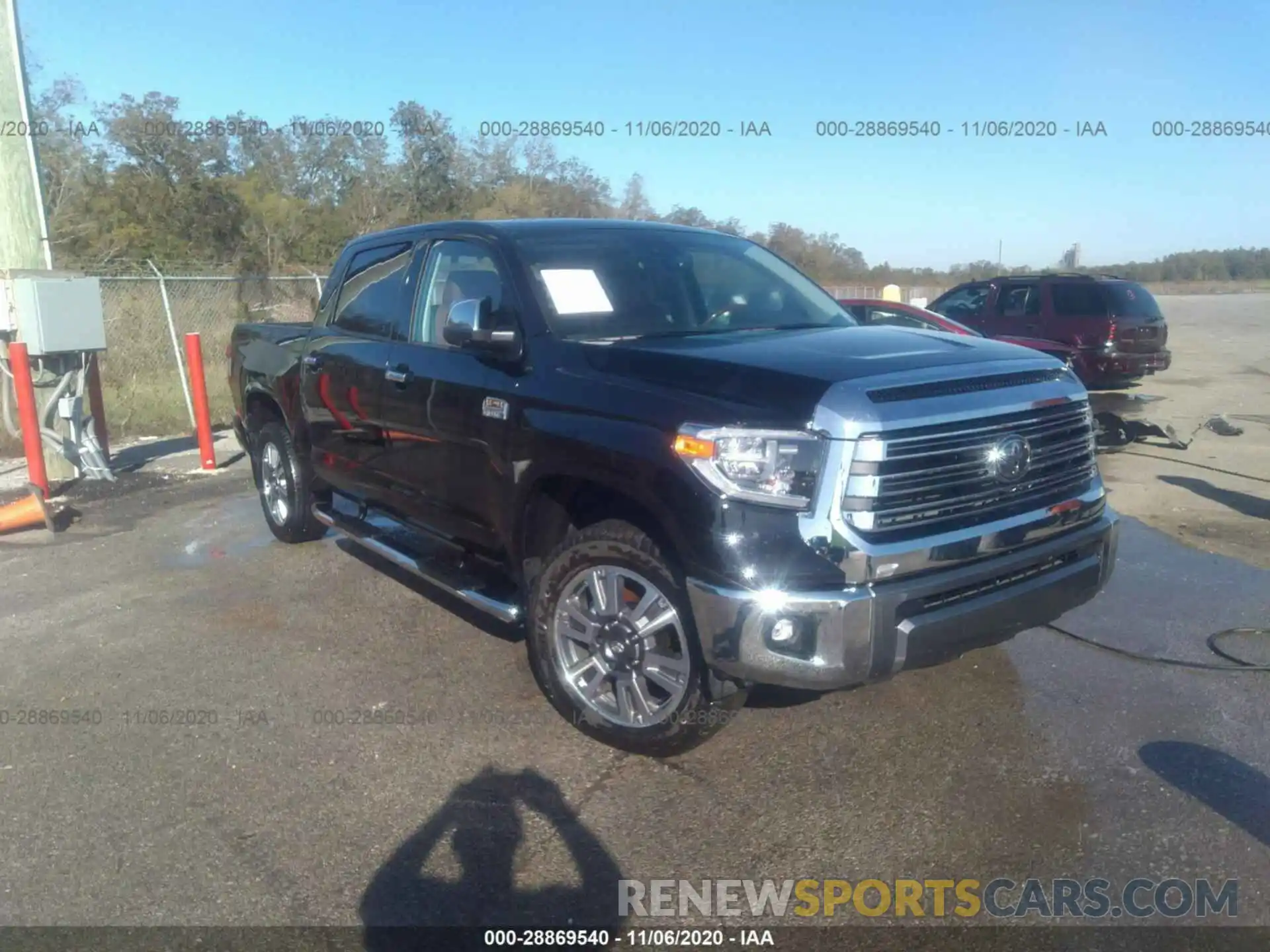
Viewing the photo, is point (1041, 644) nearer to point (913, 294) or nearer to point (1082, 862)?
point (1082, 862)

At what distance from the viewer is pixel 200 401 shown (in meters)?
9.52

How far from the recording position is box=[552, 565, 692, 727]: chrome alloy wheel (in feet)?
11.9

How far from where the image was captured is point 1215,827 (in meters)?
3.31

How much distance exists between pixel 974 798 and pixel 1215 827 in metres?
0.74

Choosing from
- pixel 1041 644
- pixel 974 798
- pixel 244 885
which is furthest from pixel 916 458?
pixel 244 885

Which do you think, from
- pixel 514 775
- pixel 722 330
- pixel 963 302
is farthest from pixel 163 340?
pixel 514 775

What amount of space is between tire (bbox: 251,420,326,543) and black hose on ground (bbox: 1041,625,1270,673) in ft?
14.6

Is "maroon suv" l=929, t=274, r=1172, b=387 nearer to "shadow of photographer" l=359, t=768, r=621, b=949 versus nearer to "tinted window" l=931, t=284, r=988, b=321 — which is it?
"tinted window" l=931, t=284, r=988, b=321

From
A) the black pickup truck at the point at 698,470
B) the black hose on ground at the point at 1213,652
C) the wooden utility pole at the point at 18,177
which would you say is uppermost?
the wooden utility pole at the point at 18,177

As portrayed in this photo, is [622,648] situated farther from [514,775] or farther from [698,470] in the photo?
[698,470]

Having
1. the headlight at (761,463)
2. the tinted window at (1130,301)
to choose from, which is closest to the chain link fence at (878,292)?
the tinted window at (1130,301)

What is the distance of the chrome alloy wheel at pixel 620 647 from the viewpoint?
3633 mm

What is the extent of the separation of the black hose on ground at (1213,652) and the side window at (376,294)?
11.4 ft

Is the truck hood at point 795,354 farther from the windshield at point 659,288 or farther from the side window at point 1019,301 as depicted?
the side window at point 1019,301
